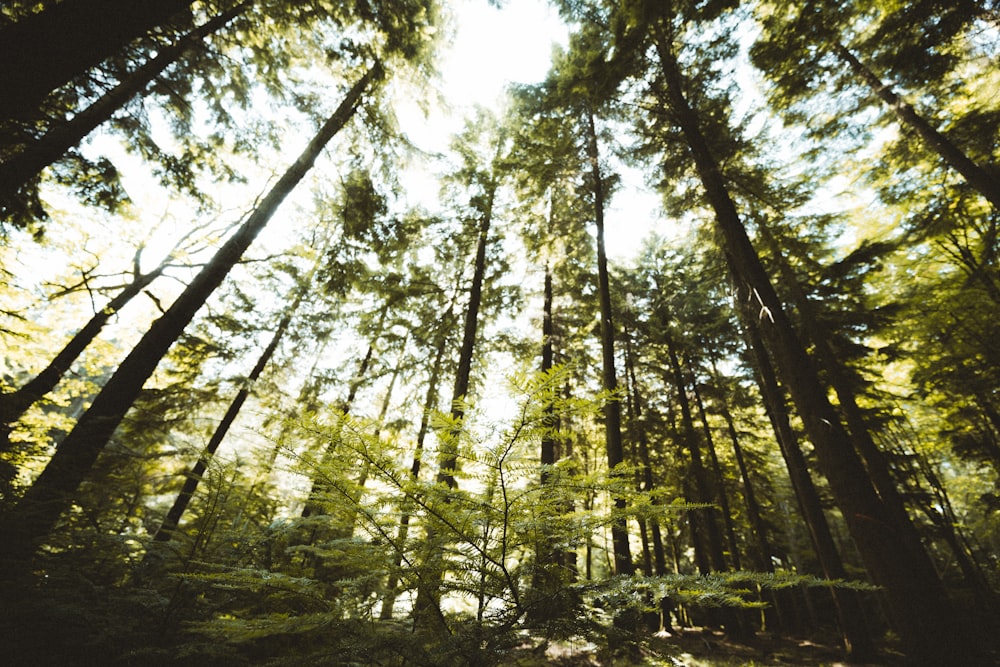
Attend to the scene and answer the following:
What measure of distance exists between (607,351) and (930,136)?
29.6 ft

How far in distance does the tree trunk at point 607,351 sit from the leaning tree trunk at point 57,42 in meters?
5.71

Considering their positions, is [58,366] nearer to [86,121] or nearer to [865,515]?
[86,121]

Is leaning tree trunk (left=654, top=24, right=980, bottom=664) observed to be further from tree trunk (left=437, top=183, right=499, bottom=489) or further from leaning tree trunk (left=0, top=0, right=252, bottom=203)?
leaning tree trunk (left=0, top=0, right=252, bottom=203)

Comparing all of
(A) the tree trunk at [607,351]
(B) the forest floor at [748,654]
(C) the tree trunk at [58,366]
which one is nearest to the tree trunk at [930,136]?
(A) the tree trunk at [607,351]

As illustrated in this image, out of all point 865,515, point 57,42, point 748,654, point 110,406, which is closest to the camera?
point 57,42

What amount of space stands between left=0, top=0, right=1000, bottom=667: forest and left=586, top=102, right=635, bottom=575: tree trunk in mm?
102

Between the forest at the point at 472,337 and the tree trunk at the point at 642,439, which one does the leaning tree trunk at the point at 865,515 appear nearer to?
the forest at the point at 472,337

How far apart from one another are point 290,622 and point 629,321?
1066 cm

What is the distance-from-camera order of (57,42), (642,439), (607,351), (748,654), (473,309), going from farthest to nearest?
(642,439), (473,309), (748,654), (607,351), (57,42)

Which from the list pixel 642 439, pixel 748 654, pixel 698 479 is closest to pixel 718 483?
pixel 698 479

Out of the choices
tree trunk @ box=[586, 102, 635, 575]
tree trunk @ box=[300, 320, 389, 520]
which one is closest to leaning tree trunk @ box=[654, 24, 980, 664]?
tree trunk @ box=[586, 102, 635, 575]

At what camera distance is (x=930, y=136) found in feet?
27.7

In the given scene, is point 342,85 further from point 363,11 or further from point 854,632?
point 854,632

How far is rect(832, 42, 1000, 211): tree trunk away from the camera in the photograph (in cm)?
754
